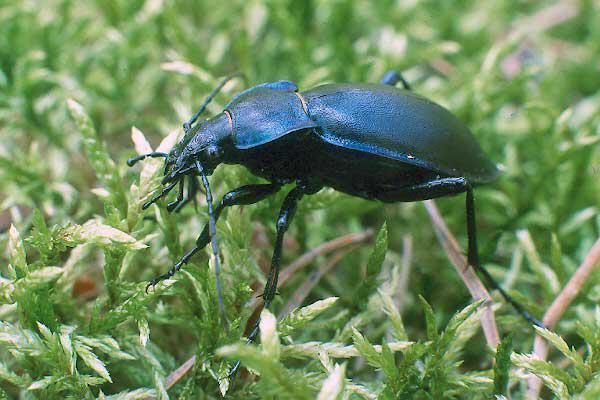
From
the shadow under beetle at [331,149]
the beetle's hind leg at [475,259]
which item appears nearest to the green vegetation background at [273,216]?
the beetle's hind leg at [475,259]

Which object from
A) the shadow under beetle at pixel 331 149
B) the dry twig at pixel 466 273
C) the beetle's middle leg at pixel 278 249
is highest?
the shadow under beetle at pixel 331 149

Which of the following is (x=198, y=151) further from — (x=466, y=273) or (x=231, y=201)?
(x=466, y=273)

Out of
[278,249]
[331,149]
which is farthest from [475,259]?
[278,249]

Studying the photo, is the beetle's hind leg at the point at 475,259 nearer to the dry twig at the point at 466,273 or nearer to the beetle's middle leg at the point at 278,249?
the dry twig at the point at 466,273

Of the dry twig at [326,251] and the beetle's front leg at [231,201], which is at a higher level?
the beetle's front leg at [231,201]

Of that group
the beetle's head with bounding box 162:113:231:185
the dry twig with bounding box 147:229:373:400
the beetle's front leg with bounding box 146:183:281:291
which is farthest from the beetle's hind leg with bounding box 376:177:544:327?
the beetle's head with bounding box 162:113:231:185

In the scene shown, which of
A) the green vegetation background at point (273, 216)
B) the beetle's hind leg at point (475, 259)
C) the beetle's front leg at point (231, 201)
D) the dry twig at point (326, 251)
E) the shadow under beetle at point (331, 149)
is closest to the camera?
the green vegetation background at point (273, 216)
